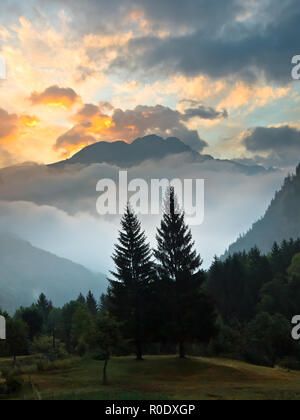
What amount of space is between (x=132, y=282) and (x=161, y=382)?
16770mm

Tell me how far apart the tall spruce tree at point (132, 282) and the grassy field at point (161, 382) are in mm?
3627

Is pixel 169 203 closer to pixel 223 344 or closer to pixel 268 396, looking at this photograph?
pixel 223 344

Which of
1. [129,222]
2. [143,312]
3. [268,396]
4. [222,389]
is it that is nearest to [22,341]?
[143,312]

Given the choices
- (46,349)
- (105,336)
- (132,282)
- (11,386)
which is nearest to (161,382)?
(105,336)

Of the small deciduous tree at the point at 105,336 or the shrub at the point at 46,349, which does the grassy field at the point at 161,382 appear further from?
the shrub at the point at 46,349

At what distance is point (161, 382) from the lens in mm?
27109

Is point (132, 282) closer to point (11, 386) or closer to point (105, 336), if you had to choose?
point (105, 336)

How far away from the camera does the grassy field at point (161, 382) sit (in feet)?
65.0

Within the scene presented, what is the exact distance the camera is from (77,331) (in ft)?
272

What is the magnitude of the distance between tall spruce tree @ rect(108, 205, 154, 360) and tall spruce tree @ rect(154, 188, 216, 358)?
→ 204 centimetres

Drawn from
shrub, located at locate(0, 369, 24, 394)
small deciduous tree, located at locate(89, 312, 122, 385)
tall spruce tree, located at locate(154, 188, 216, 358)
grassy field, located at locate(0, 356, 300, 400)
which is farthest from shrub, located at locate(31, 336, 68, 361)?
shrub, located at locate(0, 369, 24, 394)

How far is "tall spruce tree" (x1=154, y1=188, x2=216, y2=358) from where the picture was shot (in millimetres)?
39625
